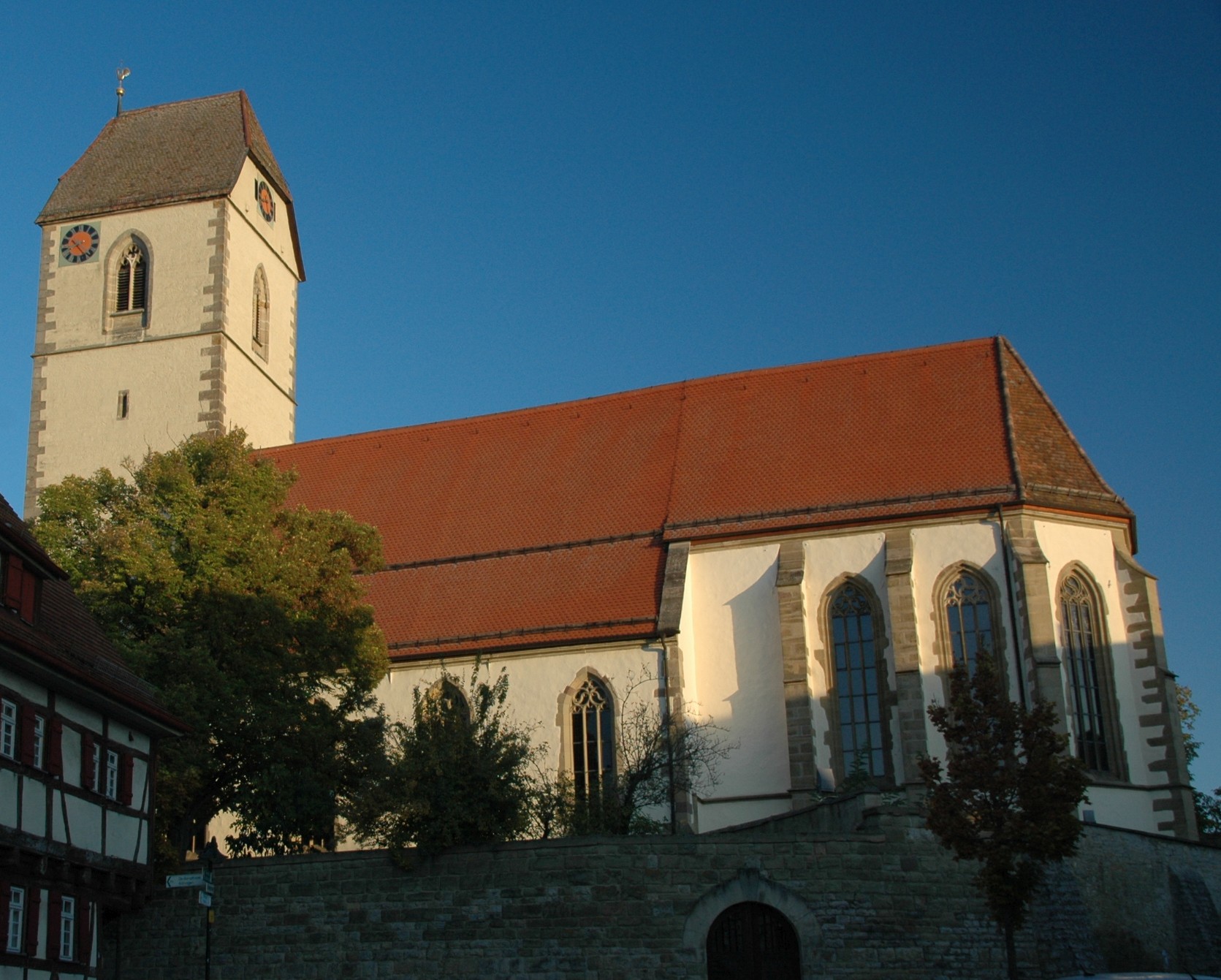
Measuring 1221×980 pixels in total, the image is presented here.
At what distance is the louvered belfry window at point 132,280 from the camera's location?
33.0 meters

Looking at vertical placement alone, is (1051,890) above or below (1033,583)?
below

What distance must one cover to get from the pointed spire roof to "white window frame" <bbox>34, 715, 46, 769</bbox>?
1827 centimetres

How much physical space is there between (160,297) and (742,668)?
51.0 feet

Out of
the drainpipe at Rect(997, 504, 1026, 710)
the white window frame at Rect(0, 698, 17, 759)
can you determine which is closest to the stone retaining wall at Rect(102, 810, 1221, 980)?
the white window frame at Rect(0, 698, 17, 759)

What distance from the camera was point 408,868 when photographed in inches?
714

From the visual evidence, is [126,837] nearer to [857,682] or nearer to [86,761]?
[86,761]

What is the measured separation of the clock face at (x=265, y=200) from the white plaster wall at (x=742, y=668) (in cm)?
1438

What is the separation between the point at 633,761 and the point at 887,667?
4306 millimetres

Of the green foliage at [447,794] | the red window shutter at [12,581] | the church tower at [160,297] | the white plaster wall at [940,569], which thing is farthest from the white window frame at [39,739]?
the church tower at [160,297]

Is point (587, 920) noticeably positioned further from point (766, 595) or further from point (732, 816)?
point (766, 595)

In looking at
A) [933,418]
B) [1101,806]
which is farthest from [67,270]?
[1101,806]

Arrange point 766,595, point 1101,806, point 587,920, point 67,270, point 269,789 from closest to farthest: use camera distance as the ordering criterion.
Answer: point 587,920
point 269,789
point 1101,806
point 766,595
point 67,270

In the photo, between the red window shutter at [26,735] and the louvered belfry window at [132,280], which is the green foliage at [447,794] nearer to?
the red window shutter at [26,735]

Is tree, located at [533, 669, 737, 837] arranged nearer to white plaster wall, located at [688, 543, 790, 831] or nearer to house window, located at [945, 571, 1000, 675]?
white plaster wall, located at [688, 543, 790, 831]
